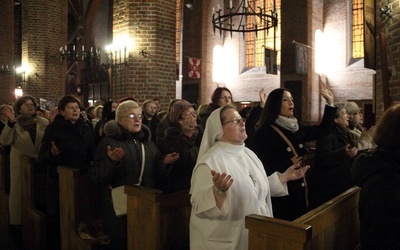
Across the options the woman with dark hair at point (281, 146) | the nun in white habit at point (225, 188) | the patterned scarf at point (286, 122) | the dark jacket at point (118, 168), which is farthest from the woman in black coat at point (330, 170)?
the dark jacket at point (118, 168)

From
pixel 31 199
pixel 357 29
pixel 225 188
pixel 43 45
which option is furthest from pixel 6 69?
pixel 225 188

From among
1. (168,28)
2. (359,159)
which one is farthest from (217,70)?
(359,159)

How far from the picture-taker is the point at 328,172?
4012mm

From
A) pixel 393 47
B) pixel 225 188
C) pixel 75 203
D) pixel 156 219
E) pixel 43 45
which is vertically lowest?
pixel 75 203

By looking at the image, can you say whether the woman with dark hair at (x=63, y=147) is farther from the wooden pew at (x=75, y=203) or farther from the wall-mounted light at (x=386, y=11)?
the wall-mounted light at (x=386, y=11)

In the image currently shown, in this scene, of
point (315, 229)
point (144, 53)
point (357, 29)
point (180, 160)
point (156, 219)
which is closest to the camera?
point (315, 229)

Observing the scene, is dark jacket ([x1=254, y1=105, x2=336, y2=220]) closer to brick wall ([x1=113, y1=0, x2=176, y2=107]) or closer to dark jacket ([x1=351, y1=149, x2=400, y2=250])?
dark jacket ([x1=351, y1=149, x2=400, y2=250])

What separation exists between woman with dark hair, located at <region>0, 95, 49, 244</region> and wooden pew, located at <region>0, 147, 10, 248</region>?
167 mm

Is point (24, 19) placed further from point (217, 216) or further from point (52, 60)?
point (217, 216)

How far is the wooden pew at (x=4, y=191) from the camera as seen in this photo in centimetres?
567

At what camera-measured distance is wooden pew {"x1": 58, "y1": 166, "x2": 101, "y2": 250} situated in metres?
3.88

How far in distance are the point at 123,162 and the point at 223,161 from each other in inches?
47.9

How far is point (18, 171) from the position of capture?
551 cm

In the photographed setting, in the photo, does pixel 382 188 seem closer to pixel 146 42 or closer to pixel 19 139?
pixel 19 139
